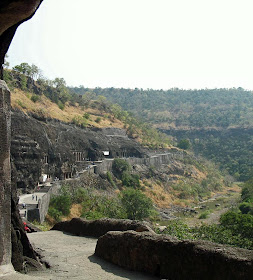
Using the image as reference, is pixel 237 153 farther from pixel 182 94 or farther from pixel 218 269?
pixel 218 269

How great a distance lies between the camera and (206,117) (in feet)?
402

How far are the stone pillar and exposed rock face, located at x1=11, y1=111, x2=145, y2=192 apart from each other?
1625 centimetres

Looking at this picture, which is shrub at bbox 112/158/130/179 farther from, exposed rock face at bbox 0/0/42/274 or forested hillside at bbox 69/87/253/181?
exposed rock face at bbox 0/0/42/274

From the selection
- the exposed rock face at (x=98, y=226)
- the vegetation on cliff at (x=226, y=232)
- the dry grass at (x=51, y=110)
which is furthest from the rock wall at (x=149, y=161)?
the exposed rock face at (x=98, y=226)

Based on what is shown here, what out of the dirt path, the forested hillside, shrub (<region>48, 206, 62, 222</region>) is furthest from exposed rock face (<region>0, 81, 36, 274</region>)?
the forested hillside

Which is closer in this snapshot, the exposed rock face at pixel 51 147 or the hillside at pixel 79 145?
the exposed rock face at pixel 51 147

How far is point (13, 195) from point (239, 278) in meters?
4.74

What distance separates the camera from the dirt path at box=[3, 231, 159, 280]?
7492 mm

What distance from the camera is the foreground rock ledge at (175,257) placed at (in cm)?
596

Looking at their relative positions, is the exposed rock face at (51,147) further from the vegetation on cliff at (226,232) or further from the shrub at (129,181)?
the vegetation on cliff at (226,232)

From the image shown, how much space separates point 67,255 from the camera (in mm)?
9469

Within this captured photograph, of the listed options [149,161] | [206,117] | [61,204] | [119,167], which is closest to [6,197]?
[61,204]

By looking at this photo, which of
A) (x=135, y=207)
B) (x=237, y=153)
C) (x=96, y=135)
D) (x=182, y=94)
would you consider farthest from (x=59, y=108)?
(x=182, y=94)

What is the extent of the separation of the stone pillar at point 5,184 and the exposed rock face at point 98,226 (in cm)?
407
